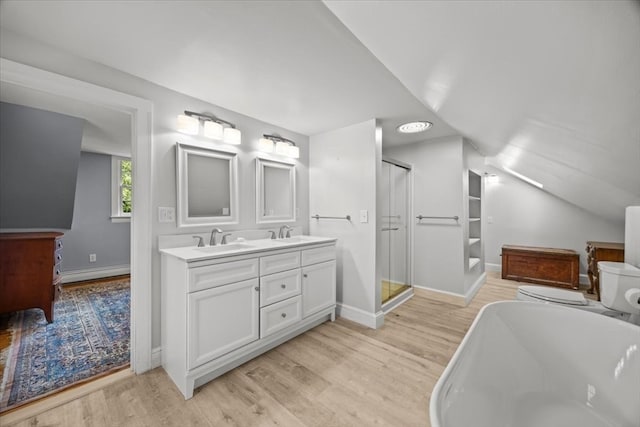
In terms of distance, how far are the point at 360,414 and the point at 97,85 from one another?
103 inches

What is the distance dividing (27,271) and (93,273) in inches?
71.1

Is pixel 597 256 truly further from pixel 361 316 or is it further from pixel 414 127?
pixel 361 316

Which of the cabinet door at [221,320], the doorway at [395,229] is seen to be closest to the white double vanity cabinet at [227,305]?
the cabinet door at [221,320]

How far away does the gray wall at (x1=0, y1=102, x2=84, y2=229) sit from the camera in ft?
7.30

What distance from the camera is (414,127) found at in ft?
8.90

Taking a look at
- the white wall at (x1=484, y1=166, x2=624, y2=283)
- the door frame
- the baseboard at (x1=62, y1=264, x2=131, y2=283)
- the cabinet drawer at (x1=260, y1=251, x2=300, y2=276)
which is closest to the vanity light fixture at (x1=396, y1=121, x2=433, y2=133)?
the cabinet drawer at (x1=260, y1=251, x2=300, y2=276)

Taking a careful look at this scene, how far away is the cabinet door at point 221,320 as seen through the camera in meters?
1.54

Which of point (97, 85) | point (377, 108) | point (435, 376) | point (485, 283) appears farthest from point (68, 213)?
point (485, 283)

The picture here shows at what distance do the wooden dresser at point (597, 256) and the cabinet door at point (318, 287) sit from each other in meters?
3.37

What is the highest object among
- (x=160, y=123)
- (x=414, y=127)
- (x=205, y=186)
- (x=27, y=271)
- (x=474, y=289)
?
(x=414, y=127)

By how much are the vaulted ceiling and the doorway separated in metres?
1.08

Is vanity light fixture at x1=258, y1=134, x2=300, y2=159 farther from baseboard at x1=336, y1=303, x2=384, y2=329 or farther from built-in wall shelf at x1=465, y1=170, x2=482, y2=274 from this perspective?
built-in wall shelf at x1=465, y1=170, x2=482, y2=274

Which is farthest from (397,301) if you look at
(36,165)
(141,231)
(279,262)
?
(36,165)

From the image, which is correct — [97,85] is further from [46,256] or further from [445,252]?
[445,252]
